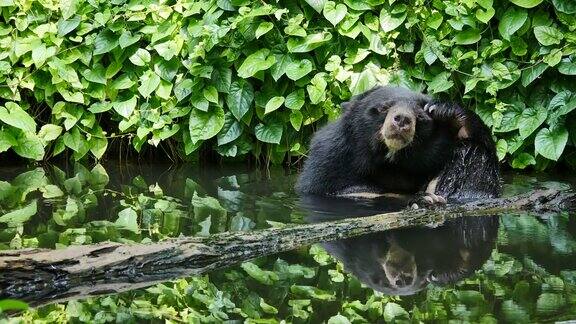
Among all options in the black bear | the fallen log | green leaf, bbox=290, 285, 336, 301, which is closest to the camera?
the fallen log

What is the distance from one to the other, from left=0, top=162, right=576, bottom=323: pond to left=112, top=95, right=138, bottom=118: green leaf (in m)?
1.51

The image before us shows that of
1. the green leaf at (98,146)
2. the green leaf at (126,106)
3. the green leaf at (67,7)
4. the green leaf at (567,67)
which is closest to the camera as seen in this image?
the green leaf at (567,67)

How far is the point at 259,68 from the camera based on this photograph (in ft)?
29.6

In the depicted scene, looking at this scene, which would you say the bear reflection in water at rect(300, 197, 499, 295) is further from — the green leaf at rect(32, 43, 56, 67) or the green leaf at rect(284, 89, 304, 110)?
the green leaf at rect(32, 43, 56, 67)

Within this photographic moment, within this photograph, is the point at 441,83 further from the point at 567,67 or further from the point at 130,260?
the point at 130,260

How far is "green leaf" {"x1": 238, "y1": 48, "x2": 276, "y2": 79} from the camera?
29.7 feet

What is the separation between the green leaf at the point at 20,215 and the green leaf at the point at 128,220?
60 centimetres

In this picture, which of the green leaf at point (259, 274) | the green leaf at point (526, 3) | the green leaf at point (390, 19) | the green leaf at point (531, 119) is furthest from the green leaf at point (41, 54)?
the green leaf at point (259, 274)

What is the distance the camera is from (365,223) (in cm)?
559

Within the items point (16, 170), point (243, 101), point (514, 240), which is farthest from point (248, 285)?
point (16, 170)

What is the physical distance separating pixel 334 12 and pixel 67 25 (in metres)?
2.67

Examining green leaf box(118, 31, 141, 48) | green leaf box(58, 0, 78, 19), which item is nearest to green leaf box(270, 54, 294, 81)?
green leaf box(118, 31, 141, 48)

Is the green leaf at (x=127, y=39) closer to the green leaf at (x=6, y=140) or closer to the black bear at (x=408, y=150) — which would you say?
the green leaf at (x=6, y=140)

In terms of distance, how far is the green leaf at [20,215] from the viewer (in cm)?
639
